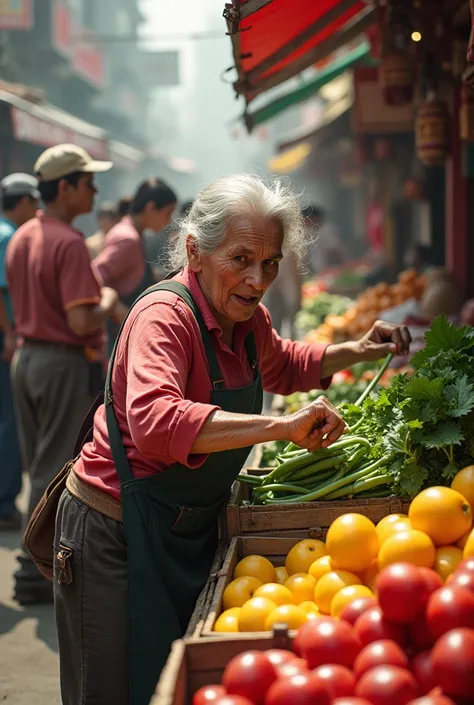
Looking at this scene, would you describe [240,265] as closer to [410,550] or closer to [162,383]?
[162,383]

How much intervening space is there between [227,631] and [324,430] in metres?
0.56

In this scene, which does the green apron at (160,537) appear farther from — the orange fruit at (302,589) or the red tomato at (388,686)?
the red tomato at (388,686)

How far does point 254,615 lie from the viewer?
7.62ft

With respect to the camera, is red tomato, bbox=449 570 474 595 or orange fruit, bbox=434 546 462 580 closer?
red tomato, bbox=449 570 474 595

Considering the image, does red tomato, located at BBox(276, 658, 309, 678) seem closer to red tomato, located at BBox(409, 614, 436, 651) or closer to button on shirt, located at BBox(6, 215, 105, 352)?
red tomato, located at BBox(409, 614, 436, 651)

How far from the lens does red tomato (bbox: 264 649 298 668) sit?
1.97 meters

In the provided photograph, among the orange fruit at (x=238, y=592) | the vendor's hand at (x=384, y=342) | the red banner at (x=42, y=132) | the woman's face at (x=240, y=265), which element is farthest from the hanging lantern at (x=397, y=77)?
the red banner at (x=42, y=132)

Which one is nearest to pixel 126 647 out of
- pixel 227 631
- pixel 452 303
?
pixel 227 631

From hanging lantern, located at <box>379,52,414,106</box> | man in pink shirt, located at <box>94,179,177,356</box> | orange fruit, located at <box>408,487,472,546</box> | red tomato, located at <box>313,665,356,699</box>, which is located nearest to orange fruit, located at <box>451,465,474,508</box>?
orange fruit, located at <box>408,487,472,546</box>

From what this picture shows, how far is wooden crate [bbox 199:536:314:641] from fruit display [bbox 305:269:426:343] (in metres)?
5.95

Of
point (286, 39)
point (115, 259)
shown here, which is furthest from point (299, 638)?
point (115, 259)

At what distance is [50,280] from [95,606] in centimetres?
245

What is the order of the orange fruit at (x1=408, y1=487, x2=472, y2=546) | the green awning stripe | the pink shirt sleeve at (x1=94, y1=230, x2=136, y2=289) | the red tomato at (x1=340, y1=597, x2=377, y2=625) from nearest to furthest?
1. the red tomato at (x1=340, y1=597, x2=377, y2=625)
2. the orange fruit at (x1=408, y1=487, x2=472, y2=546)
3. the pink shirt sleeve at (x1=94, y1=230, x2=136, y2=289)
4. the green awning stripe

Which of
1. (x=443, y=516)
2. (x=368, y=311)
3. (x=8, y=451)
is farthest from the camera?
(x=368, y=311)
